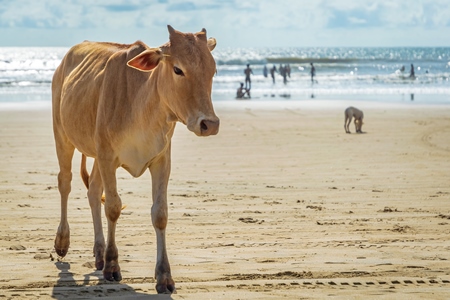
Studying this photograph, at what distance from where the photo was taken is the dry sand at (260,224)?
255 inches

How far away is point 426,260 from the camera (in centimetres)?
718

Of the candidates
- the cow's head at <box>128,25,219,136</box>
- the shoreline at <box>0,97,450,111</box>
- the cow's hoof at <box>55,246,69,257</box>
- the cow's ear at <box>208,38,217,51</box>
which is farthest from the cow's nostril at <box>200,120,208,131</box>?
the shoreline at <box>0,97,450,111</box>

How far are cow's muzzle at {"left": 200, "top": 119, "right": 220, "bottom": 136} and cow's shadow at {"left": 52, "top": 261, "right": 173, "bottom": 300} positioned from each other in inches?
53.0

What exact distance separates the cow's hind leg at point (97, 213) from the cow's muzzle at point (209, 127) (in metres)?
2.14

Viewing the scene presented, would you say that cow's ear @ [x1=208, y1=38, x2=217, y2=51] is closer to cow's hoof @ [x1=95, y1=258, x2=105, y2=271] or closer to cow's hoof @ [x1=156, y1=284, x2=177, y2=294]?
cow's hoof @ [x1=156, y1=284, x2=177, y2=294]

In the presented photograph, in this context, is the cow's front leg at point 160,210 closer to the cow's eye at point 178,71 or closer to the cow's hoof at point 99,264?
the cow's hoof at point 99,264

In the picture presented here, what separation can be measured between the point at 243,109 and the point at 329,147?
12.5m

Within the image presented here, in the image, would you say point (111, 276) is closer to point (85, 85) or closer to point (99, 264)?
point (99, 264)

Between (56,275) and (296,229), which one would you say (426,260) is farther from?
(56,275)

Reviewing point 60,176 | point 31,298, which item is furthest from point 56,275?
point 60,176

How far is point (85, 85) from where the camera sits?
7.38m

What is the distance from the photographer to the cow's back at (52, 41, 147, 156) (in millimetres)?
6962

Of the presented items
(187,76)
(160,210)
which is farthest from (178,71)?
(160,210)

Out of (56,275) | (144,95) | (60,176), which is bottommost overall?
(56,275)
